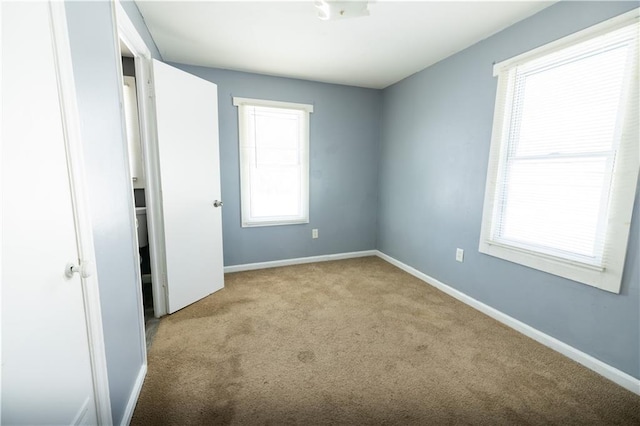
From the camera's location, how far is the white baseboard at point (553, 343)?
1566 mm

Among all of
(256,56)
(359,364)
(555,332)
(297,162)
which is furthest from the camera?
(297,162)

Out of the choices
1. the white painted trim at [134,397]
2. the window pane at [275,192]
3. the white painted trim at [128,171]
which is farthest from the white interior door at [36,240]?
the window pane at [275,192]

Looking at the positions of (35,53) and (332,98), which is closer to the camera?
(35,53)

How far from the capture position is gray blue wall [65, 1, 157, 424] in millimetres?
1043

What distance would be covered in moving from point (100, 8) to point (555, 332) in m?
3.28

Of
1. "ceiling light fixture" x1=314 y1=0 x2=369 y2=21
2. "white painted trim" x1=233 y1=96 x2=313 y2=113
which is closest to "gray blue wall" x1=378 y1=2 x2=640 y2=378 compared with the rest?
"white painted trim" x1=233 y1=96 x2=313 y2=113

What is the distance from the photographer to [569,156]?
1.79m

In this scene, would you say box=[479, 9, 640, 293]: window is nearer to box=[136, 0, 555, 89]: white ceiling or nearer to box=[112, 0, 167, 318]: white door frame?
box=[136, 0, 555, 89]: white ceiling

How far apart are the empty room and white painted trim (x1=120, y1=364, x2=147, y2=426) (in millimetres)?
28

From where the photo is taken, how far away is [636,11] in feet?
4.75

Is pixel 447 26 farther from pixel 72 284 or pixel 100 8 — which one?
pixel 72 284

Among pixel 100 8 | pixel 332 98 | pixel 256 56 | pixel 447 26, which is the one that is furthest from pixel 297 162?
pixel 100 8

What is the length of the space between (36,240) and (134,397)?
1.14 metres

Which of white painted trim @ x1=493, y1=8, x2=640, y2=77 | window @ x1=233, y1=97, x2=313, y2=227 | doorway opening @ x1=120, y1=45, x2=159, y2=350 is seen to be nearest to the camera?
white painted trim @ x1=493, y1=8, x2=640, y2=77
